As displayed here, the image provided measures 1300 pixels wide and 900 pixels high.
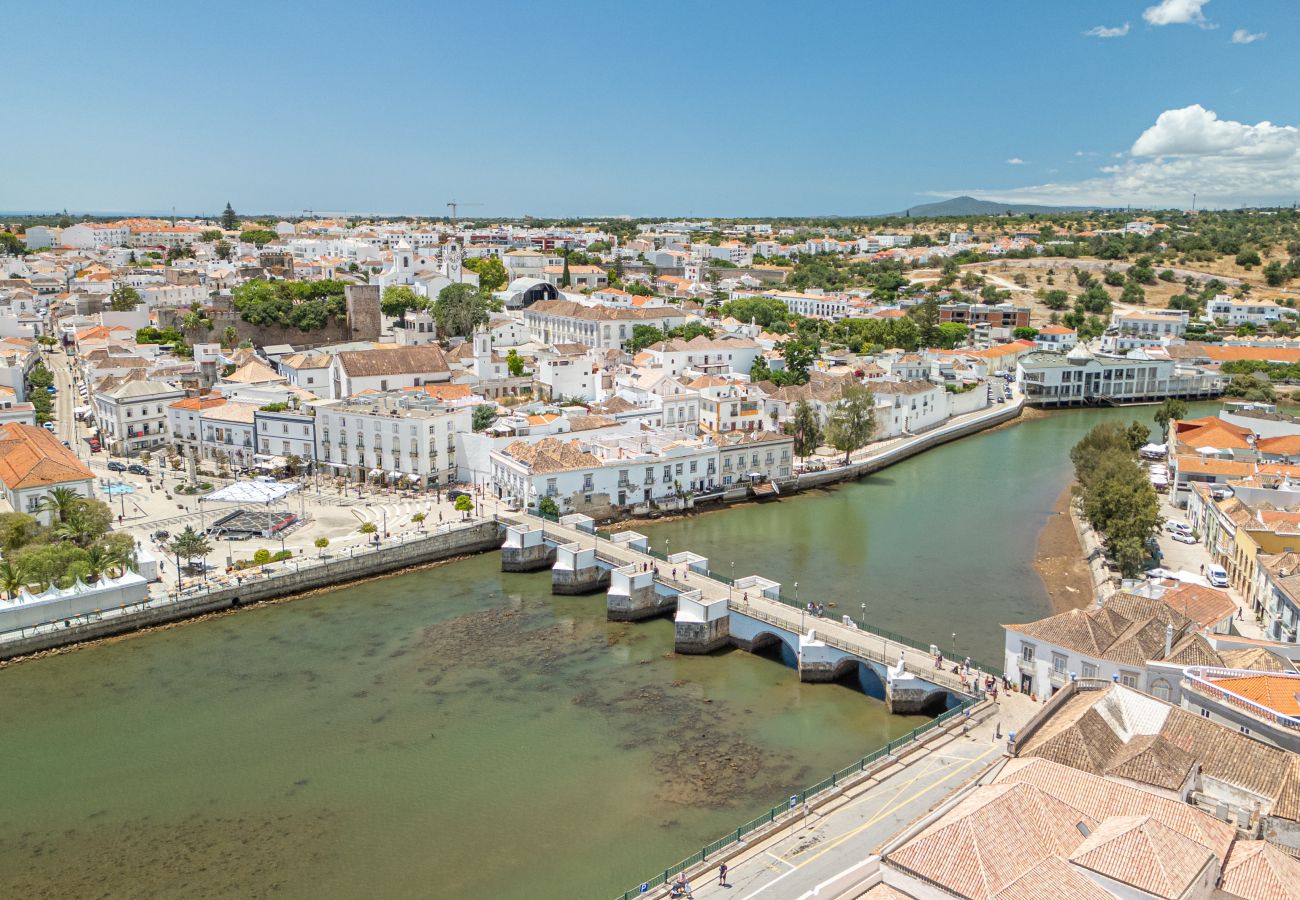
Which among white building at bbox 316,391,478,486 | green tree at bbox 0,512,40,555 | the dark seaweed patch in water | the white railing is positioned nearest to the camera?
the white railing

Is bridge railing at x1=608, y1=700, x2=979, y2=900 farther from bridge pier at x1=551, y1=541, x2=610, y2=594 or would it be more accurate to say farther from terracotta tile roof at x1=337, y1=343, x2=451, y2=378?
terracotta tile roof at x1=337, y1=343, x2=451, y2=378

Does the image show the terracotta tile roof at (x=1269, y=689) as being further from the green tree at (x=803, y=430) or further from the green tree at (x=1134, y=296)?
the green tree at (x=1134, y=296)

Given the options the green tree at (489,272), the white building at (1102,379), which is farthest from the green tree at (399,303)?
the white building at (1102,379)

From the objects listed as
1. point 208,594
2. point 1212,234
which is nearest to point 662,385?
point 208,594

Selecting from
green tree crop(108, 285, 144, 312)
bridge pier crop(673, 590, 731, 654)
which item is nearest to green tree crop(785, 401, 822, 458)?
bridge pier crop(673, 590, 731, 654)

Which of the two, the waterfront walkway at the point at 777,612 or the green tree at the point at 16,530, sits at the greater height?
the green tree at the point at 16,530

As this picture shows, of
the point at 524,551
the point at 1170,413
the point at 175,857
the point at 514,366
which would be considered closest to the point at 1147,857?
the point at 175,857
